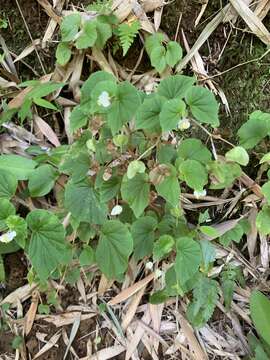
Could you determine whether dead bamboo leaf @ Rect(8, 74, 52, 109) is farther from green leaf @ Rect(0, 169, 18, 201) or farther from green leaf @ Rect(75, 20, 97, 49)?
green leaf @ Rect(0, 169, 18, 201)

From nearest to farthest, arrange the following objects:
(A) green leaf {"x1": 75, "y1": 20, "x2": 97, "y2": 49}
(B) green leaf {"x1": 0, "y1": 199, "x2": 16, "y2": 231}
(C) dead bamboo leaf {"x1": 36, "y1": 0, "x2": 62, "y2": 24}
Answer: (B) green leaf {"x1": 0, "y1": 199, "x2": 16, "y2": 231}
(A) green leaf {"x1": 75, "y1": 20, "x2": 97, "y2": 49}
(C) dead bamboo leaf {"x1": 36, "y1": 0, "x2": 62, "y2": 24}

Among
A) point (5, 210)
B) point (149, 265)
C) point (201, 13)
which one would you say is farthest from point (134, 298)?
point (201, 13)

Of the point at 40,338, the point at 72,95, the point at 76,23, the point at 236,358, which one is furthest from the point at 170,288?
the point at 76,23

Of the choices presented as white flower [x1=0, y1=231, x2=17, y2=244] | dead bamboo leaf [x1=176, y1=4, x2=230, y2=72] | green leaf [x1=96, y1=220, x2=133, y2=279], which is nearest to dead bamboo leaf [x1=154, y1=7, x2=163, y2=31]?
dead bamboo leaf [x1=176, y1=4, x2=230, y2=72]

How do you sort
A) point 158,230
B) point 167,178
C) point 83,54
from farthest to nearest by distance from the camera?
point 83,54 < point 158,230 < point 167,178

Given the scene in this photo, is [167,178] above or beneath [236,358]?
above

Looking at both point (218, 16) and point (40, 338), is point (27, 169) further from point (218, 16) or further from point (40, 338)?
point (218, 16)
